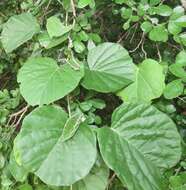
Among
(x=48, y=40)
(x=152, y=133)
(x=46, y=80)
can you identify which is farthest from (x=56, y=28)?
(x=152, y=133)

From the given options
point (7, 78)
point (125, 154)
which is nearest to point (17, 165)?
point (125, 154)

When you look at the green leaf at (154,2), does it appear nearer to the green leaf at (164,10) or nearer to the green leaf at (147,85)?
the green leaf at (164,10)

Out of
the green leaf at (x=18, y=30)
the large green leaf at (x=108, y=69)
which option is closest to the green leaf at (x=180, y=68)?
the large green leaf at (x=108, y=69)

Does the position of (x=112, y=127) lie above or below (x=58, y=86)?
below

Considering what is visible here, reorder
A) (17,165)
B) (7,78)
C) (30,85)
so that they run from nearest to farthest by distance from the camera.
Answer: (30,85)
(17,165)
(7,78)

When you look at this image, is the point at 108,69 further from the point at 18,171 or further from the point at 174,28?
the point at 18,171

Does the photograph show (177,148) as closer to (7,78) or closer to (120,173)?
(120,173)

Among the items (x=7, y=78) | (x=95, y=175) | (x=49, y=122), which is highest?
(x=49, y=122)

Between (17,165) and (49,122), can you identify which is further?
(17,165)
